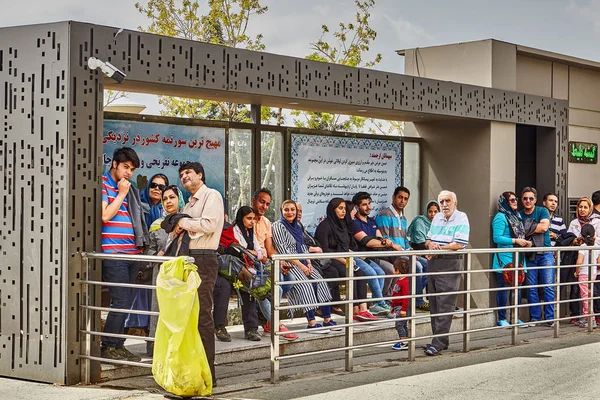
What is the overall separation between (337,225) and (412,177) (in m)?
2.93

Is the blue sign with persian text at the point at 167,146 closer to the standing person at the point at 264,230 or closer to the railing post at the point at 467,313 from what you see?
the standing person at the point at 264,230

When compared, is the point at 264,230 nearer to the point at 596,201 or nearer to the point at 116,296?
the point at 116,296

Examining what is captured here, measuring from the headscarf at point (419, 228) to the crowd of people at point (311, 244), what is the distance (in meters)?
0.02

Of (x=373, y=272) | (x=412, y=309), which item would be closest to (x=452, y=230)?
(x=412, y=309)

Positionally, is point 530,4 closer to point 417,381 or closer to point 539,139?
point 539,139

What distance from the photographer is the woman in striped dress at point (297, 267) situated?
11.5 meters

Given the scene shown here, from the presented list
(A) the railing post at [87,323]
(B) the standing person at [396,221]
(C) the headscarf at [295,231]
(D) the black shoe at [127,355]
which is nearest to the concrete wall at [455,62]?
(B) the standing person at [396,221]

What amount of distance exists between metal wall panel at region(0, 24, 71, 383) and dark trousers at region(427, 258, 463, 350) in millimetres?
4315

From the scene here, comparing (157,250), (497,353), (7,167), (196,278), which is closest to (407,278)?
(497,353)

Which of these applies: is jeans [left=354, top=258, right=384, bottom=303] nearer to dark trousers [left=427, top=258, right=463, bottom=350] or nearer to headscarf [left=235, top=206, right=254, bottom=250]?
dark trousers [left=427, top=258, right=463, bottom=350]

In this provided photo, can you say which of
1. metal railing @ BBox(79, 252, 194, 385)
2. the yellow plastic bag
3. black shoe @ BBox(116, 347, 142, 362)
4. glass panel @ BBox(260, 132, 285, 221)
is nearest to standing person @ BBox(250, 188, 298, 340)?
glass panel @ BBox(260, 132, 285, 221)

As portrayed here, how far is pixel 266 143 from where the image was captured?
13.1 meters

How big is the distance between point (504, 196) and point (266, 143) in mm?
3782

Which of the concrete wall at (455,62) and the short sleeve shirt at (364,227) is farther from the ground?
the concrete wall at (455,62)
